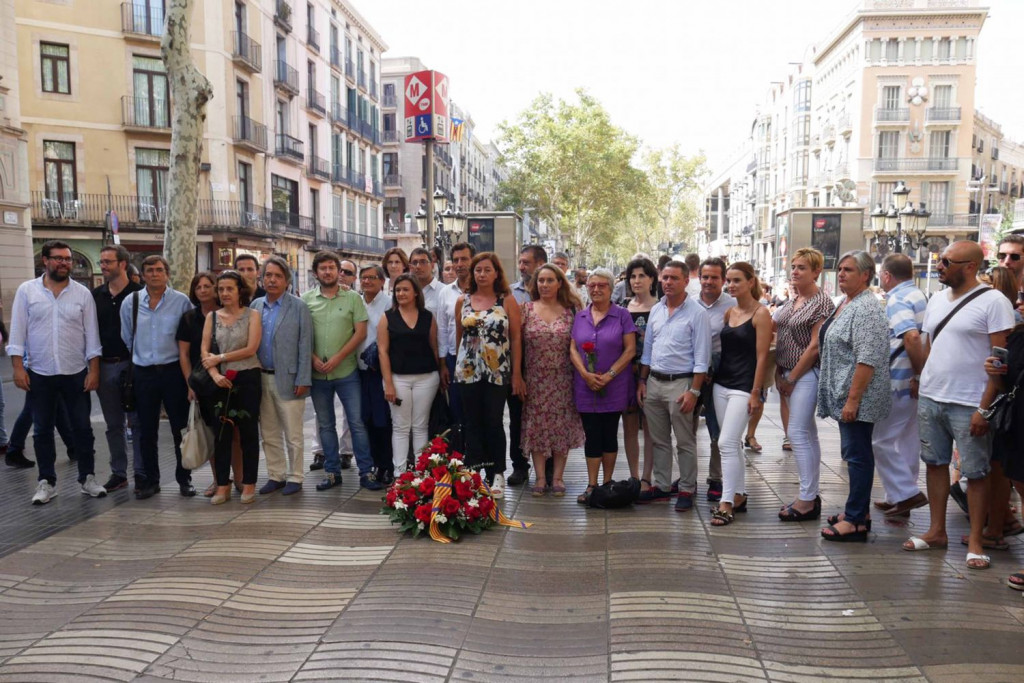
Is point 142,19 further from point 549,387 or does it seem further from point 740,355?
point 740,355

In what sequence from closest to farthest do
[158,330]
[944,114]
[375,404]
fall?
1. [158,330]
2. [375,404]
3. [944,114]

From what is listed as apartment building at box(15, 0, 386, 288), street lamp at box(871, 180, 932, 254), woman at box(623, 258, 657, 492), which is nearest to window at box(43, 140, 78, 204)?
apartment building at box(15, 0, 386, 288)

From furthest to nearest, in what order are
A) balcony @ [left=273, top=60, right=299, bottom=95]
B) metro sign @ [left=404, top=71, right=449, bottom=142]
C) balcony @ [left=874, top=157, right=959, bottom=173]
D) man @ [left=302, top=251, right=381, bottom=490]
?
balcony @ [left=874, top=157, right=959, bottom=173], balcony @ [left=273, top=60, right=299, bottom=95], metro sign @ [left=404, top=71, right=449, bottom=142], man @ [left=302, top=251, right=381, bottom=490]

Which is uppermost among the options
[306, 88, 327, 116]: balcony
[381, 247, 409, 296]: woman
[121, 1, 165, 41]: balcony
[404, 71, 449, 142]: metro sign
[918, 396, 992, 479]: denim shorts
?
[121, 1, 165, 41]: balcony

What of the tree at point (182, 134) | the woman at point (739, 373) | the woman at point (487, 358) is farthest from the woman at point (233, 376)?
the tree at point (182, 134)

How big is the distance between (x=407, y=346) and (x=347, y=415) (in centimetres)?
96

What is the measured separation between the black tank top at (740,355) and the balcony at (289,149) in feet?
95.5

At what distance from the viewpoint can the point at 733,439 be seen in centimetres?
532

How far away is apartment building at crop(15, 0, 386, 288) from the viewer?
2588cm

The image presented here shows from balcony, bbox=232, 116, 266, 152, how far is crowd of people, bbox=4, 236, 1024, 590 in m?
24.0

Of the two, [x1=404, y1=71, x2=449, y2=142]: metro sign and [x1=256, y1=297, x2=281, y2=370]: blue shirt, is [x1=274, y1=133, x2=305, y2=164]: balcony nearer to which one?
[x1=404, y1=71, x2=449, y2=142]: metro sign

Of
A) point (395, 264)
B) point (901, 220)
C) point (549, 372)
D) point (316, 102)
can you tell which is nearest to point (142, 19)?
point (316, 102)

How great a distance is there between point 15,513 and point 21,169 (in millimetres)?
16455

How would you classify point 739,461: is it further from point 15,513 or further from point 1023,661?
point 15,513
